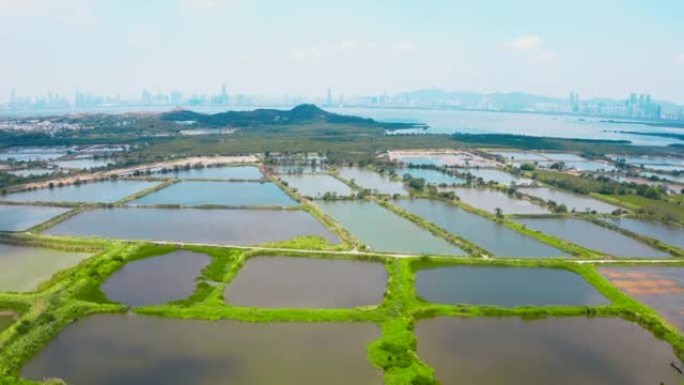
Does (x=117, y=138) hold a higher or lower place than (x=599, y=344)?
higher

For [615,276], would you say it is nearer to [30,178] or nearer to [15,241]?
[15,241]

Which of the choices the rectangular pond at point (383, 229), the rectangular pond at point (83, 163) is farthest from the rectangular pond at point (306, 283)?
the rectangular pond at point (83, 163)

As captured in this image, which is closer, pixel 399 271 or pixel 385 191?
pixel 399 271

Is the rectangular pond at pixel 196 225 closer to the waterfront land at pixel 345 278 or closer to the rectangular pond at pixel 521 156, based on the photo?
the waterfront land at pixel 345 278

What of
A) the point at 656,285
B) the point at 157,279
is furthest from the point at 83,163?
the point at 656,285

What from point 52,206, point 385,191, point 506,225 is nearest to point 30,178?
point 52,206

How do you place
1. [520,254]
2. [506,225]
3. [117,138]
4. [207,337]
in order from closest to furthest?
[207,337], [520,254], [506,225], [117,138]

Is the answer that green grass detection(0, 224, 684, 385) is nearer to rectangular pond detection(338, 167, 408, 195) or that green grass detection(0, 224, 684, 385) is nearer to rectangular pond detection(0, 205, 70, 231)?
rectangular pond detection(0, 205, 70, 231)
